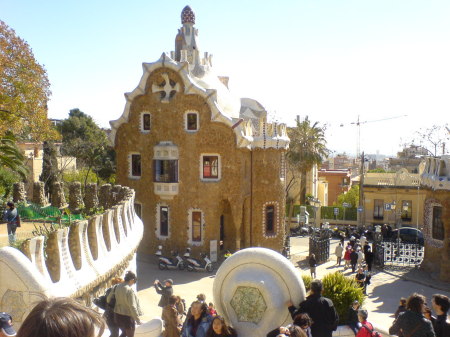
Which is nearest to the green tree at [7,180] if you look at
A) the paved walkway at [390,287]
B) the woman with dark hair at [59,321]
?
the paved walkway at [390,287]

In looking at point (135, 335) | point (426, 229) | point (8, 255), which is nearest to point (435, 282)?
point (426, 229)

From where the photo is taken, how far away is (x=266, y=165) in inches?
989

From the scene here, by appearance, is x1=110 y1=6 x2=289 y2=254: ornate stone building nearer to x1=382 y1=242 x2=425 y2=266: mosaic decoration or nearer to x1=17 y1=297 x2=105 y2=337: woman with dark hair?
x1=382 y1=242 x2=425 y2=266: mosaic decoration

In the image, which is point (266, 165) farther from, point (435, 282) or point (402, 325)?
point (402, 325)

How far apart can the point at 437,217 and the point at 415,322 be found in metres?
16.3

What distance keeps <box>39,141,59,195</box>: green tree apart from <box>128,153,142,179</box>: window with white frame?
56.7ft

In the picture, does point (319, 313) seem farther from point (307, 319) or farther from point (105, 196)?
point (105, 196)

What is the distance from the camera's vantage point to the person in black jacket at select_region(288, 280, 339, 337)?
7082 millimetres

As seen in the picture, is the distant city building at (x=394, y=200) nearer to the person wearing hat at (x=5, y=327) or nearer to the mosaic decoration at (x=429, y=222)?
the mosaic decoration at (x=429, y=222)

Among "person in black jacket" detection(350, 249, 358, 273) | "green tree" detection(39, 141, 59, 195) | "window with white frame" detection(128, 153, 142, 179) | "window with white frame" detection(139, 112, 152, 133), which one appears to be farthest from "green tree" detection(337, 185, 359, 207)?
"green tree" detection(39, 141, 59, 195)

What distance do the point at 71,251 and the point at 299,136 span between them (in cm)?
3105

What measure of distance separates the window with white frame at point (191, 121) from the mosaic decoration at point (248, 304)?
54.3ft

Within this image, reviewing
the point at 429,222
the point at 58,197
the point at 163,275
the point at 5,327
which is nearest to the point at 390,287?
the point at 429,222

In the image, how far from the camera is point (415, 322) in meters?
6.12
